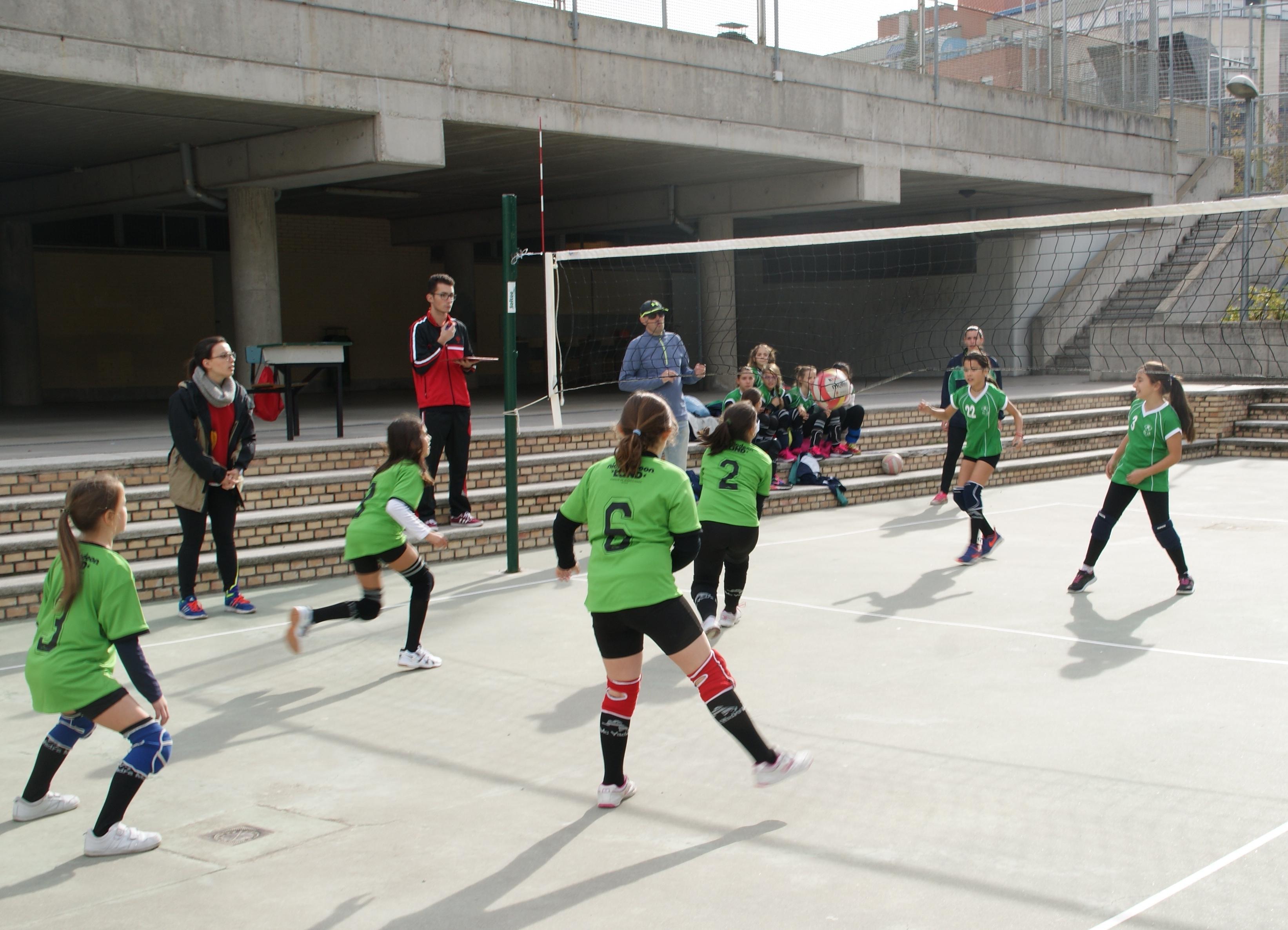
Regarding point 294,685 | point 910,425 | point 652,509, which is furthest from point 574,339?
point 652,509

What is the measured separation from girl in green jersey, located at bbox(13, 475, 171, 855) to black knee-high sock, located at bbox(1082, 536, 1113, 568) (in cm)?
614

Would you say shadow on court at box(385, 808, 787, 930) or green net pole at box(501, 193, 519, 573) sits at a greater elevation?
green net pole at box(501, 193, 519, 573)

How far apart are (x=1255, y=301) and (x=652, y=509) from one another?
2011 cm

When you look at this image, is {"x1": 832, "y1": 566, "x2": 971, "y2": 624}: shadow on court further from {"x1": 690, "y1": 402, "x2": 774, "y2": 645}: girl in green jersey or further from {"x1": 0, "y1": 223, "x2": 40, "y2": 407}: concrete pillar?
{"x1": 0, "y1": 223, "x2": 40, "y2": 407}: concrete pillar

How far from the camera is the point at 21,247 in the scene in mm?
19406

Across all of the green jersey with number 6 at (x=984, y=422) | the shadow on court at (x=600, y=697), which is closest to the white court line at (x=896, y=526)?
the green jersey with number 6 at (x=984, y=422)

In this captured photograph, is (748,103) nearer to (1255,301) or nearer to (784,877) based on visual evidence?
(1255,301)

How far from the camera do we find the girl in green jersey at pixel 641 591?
4.33m

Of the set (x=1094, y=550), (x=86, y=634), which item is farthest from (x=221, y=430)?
(x=1094, y=550)

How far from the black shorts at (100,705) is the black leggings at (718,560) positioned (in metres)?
3.40

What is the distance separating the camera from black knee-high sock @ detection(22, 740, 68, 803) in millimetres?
4297

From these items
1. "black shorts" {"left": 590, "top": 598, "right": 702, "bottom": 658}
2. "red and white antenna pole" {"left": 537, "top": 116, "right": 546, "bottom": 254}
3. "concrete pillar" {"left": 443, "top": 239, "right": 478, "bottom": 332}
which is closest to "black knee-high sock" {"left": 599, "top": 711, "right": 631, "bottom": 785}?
"black shorts" {"left": 590, "top": 598, "right": 702, "bottom": 658}

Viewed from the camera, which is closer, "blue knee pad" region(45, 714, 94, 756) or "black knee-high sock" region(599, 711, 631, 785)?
"blue knee pad" region(45, 714, 94, 756)

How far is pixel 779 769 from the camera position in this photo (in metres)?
4.45
